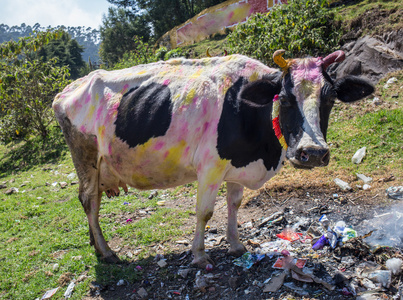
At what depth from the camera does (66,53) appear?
4172 cm

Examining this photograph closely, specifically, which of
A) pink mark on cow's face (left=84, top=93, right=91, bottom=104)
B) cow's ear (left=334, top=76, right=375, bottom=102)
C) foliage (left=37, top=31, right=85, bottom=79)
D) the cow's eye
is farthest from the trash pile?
foliage (left=37, top=31, right=85, bottom=79)

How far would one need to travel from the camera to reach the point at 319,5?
914 centimetres

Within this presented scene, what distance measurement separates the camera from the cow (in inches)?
119

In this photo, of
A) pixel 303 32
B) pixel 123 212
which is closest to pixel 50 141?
pixel 123 212

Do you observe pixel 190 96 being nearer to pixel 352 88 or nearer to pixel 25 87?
pixel 352 88

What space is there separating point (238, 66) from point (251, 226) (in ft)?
7.23

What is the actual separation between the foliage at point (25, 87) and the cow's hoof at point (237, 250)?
1037 cm

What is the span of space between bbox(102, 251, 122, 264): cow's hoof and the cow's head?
2628mm

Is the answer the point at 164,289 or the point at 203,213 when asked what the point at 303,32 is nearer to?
the point at 203,213

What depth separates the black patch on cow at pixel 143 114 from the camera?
3.71 m

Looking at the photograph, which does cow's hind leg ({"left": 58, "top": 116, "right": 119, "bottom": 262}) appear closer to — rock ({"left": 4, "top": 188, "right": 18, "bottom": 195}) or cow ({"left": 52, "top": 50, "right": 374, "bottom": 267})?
cow ({"left": 52, "top": 50, "right": 374, "bottom": 267})

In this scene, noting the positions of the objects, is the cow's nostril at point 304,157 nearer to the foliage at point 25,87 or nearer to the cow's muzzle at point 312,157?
the cow's muzzle at point 312,157

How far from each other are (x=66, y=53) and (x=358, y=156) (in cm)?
4258

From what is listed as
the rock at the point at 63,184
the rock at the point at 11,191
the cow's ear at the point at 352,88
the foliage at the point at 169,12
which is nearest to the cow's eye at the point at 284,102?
the cow's ear at the point at 352,88
